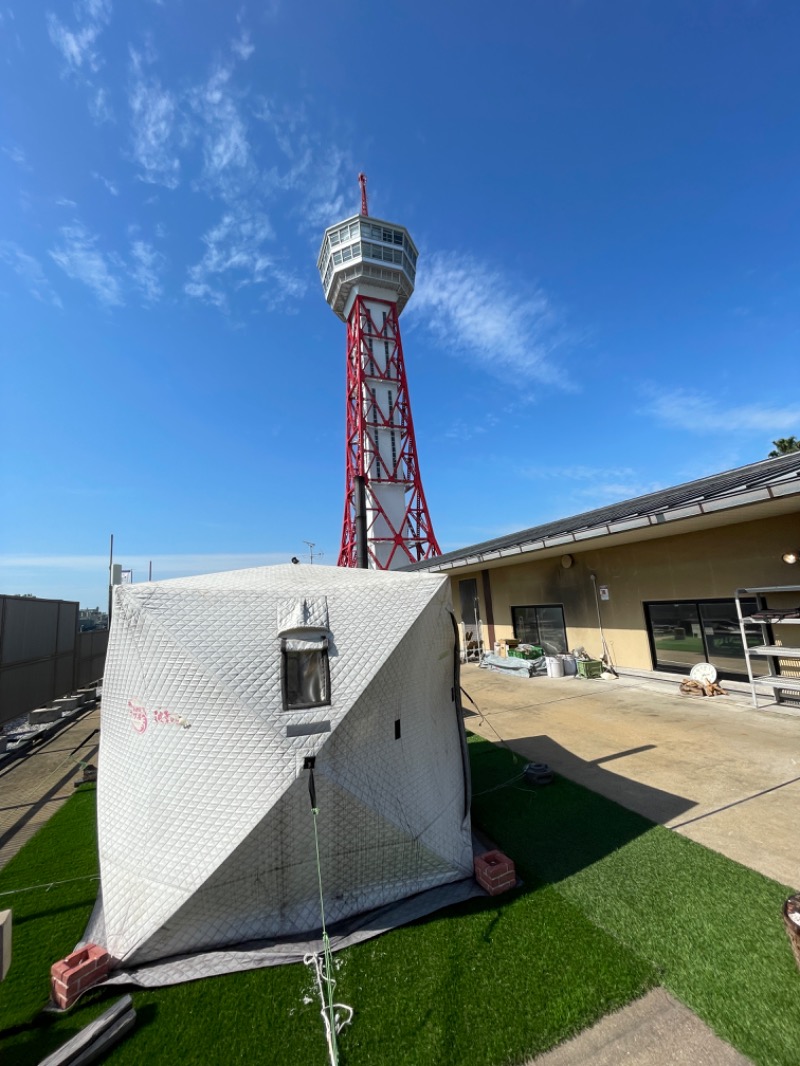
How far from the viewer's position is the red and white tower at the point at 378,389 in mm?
29250

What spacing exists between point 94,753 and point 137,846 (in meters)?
5.56

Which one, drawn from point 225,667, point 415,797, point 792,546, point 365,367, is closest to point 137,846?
point 225,667

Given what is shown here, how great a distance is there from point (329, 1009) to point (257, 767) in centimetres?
120

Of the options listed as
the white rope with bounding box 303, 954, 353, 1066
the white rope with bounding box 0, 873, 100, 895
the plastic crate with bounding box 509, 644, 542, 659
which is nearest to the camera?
the white rope with bounding box 303, 954, 353, 1066

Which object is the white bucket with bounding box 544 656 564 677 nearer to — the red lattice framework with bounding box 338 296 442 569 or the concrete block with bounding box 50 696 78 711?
the concrete block with bounding box 50 696 78 711

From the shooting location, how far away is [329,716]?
2664 mm

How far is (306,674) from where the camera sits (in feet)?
8.98

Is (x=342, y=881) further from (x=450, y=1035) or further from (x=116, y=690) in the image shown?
(x=116, y=690)

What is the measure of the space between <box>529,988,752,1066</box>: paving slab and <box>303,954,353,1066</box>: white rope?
0.90 meters

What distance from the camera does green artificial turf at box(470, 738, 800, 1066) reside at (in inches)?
82.0

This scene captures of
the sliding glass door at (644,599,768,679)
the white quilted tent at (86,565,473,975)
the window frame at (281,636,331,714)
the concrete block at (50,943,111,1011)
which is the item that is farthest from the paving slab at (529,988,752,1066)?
the sliding glass door at (644,599,768,679)

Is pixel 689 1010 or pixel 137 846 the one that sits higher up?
pixel 137 846

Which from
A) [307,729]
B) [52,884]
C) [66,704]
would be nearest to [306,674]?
[307,729]

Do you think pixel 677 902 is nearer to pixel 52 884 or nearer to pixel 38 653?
pixel 52 884
